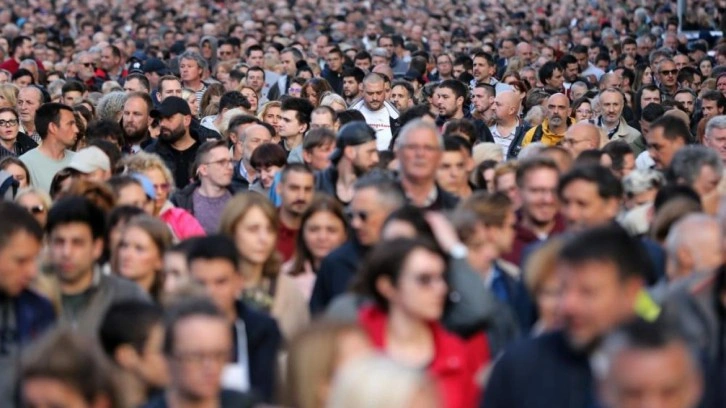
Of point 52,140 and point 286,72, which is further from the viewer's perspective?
point 286,72

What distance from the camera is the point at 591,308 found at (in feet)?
19.1

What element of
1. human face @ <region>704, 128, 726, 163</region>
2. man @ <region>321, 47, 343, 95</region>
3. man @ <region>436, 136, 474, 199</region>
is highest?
man @ <region>436, 136, 474, 199</region>

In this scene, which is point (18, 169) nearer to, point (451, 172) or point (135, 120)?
point (135, 120)

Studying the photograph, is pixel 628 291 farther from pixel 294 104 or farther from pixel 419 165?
pixel 294 104

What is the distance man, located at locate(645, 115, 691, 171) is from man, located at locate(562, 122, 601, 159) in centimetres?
43

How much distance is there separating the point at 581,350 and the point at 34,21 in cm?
3304

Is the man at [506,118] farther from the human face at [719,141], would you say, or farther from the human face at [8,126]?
the human face at [8,126]

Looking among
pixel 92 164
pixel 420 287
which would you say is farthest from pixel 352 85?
pixel 420 287

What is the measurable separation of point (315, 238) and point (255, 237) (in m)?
0.72

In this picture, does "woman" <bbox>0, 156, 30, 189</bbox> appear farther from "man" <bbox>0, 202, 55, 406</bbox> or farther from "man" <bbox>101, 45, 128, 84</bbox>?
"man" <bbox>101, 45, 128, 84</bbox>

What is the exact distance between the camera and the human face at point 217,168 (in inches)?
476

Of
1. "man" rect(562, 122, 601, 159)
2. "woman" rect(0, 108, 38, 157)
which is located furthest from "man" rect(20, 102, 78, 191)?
"man" rect(562, 122, 601, 159)

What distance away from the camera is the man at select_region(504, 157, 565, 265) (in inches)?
362

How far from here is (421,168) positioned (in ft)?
31.5
